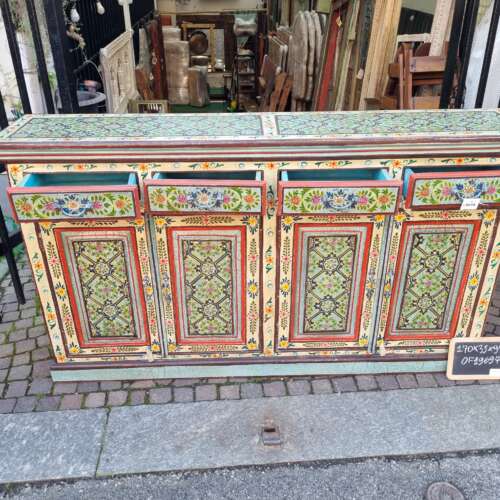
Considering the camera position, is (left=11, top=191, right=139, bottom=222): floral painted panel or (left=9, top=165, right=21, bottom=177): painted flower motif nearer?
(left=11, top=191, right=139, bottom=222): floral painted panel

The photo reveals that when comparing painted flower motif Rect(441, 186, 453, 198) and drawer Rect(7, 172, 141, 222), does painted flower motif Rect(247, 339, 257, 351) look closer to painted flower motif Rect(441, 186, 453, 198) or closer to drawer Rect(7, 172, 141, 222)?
drawer Rect(7, 172, 141, 222)

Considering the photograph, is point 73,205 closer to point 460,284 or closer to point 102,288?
point 102,288

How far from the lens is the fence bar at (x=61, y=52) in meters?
3.52

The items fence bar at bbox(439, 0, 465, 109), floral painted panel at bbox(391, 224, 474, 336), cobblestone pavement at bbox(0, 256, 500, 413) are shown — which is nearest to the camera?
floral painted panel at bbox(391, 224, 474, 336)

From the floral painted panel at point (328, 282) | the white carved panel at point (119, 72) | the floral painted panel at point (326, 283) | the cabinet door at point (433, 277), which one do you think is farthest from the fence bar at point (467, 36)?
the white carved panel at point (119, 72)

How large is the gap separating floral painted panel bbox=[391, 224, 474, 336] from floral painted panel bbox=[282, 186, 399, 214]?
0.34 metres

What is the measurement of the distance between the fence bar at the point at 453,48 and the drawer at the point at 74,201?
276cm

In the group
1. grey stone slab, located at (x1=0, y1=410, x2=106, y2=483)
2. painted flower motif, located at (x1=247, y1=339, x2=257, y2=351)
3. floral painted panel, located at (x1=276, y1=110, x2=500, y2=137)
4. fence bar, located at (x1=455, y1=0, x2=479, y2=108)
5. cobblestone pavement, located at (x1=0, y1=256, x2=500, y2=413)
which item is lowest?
cobblestone pavement, located at (x1=0, y1=256, x2=500, y2=413)

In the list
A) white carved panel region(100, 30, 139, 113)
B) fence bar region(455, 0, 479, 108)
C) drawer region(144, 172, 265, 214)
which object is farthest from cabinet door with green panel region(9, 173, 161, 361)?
white carved panel region(100, 30, 139, 113)

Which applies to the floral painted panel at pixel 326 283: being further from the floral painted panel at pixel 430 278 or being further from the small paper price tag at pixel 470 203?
the small paper price tag at pixel 470 203

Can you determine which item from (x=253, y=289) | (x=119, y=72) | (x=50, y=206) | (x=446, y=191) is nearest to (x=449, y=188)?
(x=446, y=191)

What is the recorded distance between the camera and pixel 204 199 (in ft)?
8.21

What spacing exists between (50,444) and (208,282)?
1.27 m

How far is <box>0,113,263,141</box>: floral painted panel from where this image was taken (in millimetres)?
2629
